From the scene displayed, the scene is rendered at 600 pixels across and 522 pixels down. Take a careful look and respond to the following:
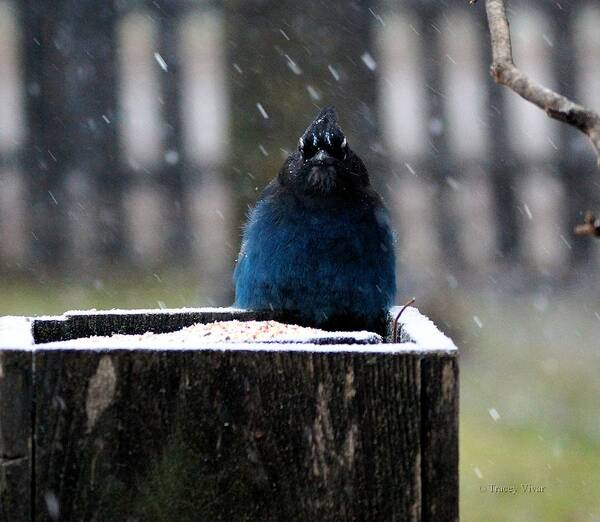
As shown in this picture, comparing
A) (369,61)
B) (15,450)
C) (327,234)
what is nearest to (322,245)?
(327,234)

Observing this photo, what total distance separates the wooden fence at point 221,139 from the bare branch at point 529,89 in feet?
17.0

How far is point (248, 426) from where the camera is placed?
1806 mm

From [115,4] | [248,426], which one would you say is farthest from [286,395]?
[115,4]

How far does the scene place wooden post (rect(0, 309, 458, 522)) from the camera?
1.79 metres

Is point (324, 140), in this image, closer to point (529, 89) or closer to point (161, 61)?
point (529, 89)

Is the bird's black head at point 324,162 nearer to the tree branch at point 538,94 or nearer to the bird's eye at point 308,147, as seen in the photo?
the bird's eye at point 308,147

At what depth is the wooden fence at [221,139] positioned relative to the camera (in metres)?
7.45

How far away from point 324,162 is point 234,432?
5.86 feet

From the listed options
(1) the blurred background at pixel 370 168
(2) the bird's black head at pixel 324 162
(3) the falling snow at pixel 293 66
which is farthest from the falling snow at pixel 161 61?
(2) the bird's black head at pixel 324 162

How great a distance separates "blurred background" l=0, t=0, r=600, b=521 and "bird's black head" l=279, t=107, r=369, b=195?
9.57 ft

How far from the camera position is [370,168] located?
6574mm

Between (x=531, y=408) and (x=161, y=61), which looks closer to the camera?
(x=531, y=408)

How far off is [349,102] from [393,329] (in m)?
3.35

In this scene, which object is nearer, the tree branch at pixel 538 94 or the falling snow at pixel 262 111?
the tree branch at pixel 538 94
